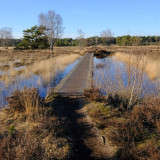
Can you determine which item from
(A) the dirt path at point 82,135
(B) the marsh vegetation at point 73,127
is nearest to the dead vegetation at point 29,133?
(B) the marsh vegetation at point 73,127

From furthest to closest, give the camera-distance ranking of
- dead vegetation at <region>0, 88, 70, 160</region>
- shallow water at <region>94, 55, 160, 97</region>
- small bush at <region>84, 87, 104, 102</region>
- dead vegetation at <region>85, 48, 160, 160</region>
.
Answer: small bush at <region>84, 87, 104, 102</region>, shallow water at <region>94, 55, 160, 97</region>, dead vegetation at <region>85, 48, 160, 160</region>, dead vegetation at <region>0, 88, 70, 160</region>

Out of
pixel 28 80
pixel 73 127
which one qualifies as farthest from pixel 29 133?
pixel 28 80

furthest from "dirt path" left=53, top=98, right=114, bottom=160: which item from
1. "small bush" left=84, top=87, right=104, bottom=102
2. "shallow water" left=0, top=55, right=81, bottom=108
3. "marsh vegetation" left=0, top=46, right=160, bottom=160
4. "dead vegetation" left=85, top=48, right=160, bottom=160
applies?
"shallow water" left=0, top=55, right=81, bottom=108

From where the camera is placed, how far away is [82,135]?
4.34m

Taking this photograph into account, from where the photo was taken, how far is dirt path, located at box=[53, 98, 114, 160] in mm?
3617

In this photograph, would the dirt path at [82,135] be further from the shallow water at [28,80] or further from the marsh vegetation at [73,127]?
the shallow water at [28,80]

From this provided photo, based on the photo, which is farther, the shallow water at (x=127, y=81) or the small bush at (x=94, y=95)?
the small bush at (x=94, y=95)

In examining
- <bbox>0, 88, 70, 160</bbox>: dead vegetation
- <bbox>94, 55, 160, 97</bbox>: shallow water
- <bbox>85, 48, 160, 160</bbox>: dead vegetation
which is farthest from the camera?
<bbox>94, 55, 160, 97</bbox>: shallow water

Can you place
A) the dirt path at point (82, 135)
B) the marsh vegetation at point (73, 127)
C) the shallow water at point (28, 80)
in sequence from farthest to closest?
the shallow water at point (28, 80) < the dirt path at point (82, 135) < the marsh vegetation at point (73, 127)

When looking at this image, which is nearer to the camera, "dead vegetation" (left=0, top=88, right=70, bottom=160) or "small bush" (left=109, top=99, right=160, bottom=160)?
"dead vegetation" (left=0, top=88, right=70, bottom=160)

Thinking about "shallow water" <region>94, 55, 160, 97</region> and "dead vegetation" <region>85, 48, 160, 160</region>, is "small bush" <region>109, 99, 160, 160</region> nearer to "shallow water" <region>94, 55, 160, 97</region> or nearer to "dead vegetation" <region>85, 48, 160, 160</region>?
"dead vegetation" <region>85, 48, 160, 160</region>

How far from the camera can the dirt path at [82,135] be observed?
3617mm

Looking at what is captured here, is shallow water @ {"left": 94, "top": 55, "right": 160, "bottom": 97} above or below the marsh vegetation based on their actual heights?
above

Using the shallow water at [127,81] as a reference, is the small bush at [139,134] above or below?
below
